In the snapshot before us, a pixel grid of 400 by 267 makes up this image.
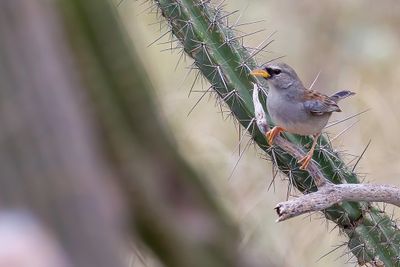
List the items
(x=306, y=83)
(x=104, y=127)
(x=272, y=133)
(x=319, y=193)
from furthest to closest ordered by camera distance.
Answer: (x=306, y=83) < (x=104, y=127) < (x=272, y=133) < (x=319, y=193)

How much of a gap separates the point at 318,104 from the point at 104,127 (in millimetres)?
1074

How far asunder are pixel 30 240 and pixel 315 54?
4.00 metres

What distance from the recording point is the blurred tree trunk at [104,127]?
2.21 m

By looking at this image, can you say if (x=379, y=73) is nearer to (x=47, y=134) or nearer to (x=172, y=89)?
(x=172, y=89)

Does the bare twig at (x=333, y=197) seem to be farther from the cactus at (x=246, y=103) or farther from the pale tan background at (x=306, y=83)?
the pale tan background at (x=306, y=83)

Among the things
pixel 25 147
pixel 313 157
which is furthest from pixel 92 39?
pixel 25 147

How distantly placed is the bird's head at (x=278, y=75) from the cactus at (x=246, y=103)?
0.07 m

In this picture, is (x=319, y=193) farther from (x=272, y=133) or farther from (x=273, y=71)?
(x=273, y=71)

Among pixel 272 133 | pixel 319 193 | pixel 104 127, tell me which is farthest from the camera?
pixel 104 127

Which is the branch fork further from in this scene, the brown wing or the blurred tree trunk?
the blurred tree trunk

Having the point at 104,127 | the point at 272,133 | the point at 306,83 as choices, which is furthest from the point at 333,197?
the point at 306,83

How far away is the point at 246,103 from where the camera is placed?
9.75ft

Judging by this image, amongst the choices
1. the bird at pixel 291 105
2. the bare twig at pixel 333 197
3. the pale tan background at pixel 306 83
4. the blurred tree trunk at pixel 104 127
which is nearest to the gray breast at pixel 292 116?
the bird at pixel 291 105

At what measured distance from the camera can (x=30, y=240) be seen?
1593 mm
